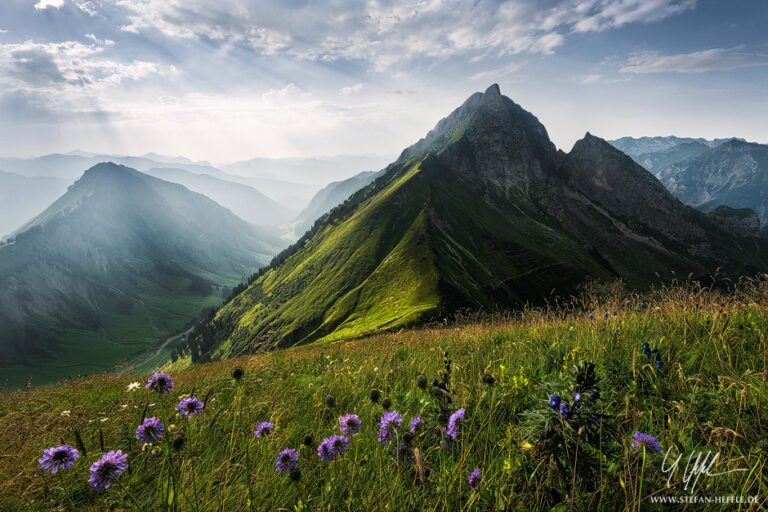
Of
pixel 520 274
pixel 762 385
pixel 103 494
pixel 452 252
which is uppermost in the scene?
pixel 762 385

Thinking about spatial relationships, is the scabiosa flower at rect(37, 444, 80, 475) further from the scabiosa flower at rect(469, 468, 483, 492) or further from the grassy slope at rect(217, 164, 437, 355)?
the grassy slope at rect(217, 164, 437, 355)

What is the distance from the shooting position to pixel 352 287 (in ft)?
440

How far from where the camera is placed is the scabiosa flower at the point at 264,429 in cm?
337

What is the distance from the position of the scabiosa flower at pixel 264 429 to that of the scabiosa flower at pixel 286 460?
500 mm

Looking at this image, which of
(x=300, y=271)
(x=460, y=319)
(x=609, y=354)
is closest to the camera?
(x=609, y=354)

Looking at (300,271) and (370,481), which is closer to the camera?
(370,481)

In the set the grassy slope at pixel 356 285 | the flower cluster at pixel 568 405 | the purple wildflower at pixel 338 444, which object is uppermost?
the flower cluster at pixel 568 405

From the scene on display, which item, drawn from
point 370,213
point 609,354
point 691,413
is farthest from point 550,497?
point 370,213

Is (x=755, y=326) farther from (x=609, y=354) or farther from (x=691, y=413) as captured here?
(x=691, y=413)

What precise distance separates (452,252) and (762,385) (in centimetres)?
→ 13536

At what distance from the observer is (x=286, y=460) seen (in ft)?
9.66

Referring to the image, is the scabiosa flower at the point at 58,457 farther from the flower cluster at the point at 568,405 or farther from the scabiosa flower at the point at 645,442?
the scabiosa flower at the point at 645,442

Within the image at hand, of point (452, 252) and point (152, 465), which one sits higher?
point (152, 465)
